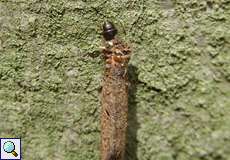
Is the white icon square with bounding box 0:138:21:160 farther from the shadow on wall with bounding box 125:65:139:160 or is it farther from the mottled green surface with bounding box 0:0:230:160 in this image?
the shadow on wall with bounding box 125:65:139:160

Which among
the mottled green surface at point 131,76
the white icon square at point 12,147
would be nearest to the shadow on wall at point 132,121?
the mottled green surface at point 131,76

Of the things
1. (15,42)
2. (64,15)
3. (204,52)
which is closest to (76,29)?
(64,15)

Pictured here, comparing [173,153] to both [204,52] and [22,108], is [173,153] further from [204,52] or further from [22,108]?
[22,108]

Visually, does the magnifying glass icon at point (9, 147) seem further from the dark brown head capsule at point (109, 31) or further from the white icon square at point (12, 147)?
the dark brown head capsule at point (109, 31)

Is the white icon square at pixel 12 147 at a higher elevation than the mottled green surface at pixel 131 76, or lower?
lower

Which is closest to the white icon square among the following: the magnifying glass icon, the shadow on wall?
the magnifying glass icon

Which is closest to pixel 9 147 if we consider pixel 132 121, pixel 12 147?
pixel 12 147

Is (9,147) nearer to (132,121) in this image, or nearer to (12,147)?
(12,147)
